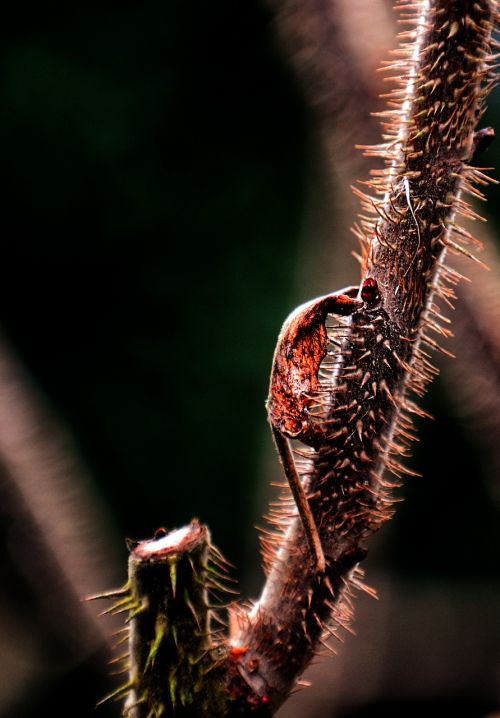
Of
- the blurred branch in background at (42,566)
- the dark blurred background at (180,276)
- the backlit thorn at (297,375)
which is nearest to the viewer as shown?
the backlit thorn at (297,375)

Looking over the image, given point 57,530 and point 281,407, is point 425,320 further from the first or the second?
point 57,530

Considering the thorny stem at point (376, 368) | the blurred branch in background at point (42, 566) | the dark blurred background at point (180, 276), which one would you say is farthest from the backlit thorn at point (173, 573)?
the dark blurred background at point (180, 276)

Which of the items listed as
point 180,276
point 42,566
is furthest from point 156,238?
point 42,566

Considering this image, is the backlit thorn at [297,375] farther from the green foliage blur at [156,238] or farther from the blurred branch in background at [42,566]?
the green foliage blur at [156,238]

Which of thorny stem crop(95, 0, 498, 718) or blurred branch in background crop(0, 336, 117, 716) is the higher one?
thorny stem crop(95, 0, 498, 718)

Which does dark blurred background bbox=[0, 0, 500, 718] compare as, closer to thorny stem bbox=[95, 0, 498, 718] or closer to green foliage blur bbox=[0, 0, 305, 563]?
green foliage blur bbox=[0, 0, 305, 563]

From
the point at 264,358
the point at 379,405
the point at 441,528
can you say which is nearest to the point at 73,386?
the point at 264,358

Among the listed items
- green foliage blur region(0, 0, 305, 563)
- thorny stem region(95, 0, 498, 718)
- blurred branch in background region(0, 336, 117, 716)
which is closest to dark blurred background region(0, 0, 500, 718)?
green foliage blur region(0, 0, 305, 563)
